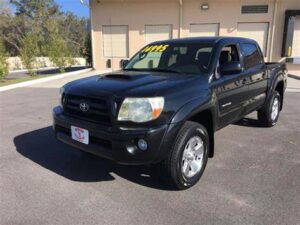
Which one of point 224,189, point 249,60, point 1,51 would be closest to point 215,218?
point 224,189

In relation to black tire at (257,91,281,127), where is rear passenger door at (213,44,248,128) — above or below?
above

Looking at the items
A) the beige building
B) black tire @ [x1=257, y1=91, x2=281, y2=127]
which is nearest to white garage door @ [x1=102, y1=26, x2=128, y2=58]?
the beige building

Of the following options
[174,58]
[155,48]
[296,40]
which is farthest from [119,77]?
[296,40]

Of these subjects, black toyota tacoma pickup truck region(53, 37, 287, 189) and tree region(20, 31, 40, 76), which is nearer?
black toyota tacoma pickup truck region(53, 37, 287, 189)

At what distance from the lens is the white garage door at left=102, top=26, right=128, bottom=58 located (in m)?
17.5

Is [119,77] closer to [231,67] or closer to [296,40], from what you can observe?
→ [231,67]

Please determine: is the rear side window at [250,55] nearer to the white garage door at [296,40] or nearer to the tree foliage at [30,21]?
the white garage door at [296,40]

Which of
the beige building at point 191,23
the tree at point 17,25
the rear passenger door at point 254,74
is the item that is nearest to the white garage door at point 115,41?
the beige building at point 191,23

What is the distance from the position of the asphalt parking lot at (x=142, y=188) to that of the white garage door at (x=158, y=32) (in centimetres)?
1286

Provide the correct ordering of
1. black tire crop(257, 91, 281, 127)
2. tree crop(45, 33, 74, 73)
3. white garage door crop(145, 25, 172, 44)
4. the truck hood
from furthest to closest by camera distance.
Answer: tree crop(45, 33, 74, 73) < white garage door crop(145, 25, 172, 44) < black tire crop(257, 91, 281, 127) < the truck hood

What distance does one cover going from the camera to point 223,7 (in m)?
16.5

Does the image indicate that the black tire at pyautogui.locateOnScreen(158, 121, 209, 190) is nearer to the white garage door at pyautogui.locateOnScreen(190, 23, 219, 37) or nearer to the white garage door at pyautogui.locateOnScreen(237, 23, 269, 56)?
the white garage door at pyautogui.locateOnScreen(190, 23, 219, 37)

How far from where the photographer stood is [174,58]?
4.27 metres

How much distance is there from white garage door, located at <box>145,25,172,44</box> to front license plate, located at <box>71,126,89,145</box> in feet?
48.1
